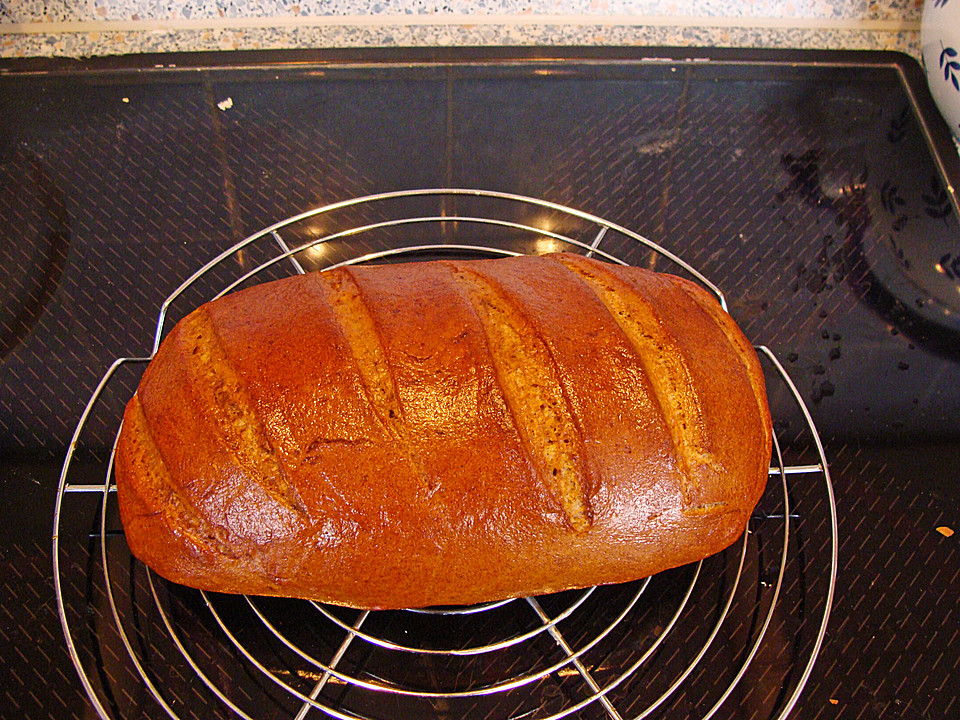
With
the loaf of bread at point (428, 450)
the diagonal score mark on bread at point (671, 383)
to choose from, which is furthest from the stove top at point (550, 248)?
the diagonal score mark on bread at point (671, 383)

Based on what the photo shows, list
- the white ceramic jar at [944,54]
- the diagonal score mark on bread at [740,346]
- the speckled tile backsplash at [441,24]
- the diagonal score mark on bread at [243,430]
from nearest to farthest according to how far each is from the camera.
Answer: the diagonal score mark on bread at [243,430] < the diagonal score mark on bread at [740,346] < the white ceramic jar at [944,54] < the speckled tile backsplash at [441,24]

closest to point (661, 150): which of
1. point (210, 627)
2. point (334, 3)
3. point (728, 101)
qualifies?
point (728, 101)

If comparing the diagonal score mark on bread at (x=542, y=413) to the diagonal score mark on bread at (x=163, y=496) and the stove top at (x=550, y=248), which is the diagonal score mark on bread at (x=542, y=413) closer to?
the stove top at (x=550, y=248)

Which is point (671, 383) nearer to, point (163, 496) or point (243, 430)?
point (243, 430)

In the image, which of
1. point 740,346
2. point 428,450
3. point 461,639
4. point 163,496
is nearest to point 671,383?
point 740,346

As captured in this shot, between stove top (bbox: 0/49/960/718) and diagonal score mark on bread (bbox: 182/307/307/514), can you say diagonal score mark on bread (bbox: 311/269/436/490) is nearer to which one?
diagonal score mark on bread (bbox: 182/307/307/514)

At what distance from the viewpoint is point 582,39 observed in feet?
5.59

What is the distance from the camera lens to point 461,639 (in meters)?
1.11

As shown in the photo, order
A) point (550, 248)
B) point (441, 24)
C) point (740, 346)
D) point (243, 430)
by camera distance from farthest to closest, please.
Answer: point (441, 24), point (550, 248), point (740, 346), point (243, 430)

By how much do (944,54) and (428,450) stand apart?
152cm

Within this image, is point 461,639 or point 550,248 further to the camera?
point 550,248

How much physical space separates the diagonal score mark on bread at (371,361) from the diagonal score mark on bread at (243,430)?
0.16m

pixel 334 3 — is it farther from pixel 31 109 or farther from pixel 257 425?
pixel 257 425

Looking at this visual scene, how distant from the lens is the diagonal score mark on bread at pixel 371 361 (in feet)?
3.03
